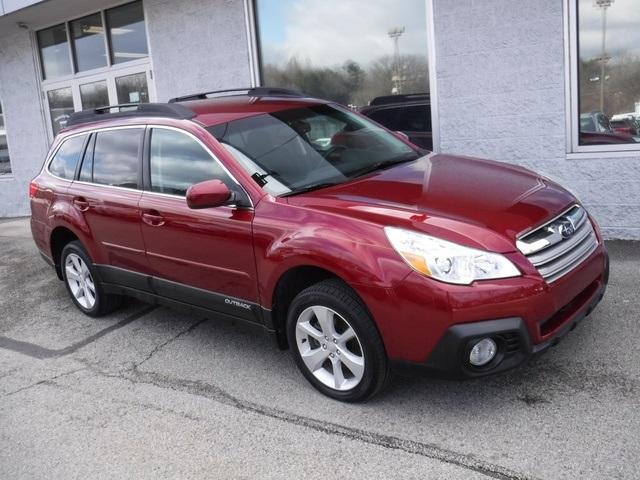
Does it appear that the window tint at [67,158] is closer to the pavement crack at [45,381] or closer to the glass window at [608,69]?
the pavement crack at [45,381]

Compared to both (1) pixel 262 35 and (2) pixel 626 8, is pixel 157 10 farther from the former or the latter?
(2) pixel 626 8

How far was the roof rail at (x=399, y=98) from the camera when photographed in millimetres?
6963

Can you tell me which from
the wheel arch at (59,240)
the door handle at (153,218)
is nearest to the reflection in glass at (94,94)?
the wheel arch at (59,240)

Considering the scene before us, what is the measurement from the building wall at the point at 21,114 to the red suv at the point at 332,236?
741 centimetres

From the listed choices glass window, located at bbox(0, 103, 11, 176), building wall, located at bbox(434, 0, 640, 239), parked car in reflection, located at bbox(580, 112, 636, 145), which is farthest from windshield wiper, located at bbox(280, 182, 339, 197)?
glass window, located at bbox(0, 103, 11, 176)

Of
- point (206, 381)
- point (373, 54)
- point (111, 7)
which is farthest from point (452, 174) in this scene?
point (111, 7)

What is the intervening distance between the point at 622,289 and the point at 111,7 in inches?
344

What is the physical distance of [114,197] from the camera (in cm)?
457

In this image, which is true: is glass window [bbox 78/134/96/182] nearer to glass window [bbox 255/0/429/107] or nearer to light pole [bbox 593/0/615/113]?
glass window [bbox 255/0/429/107]

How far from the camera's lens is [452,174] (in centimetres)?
384

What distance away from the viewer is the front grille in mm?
3035

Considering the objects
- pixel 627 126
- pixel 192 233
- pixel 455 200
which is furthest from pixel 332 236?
pixel 627 126

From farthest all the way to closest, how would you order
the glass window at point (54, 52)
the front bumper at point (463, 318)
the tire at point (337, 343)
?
1. the glass window at point (54, 52)
2. the tire at point (337, 343)
3. the front bumper at point (463, 318)

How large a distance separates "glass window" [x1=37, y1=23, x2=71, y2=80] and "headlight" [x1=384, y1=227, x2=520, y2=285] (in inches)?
392
